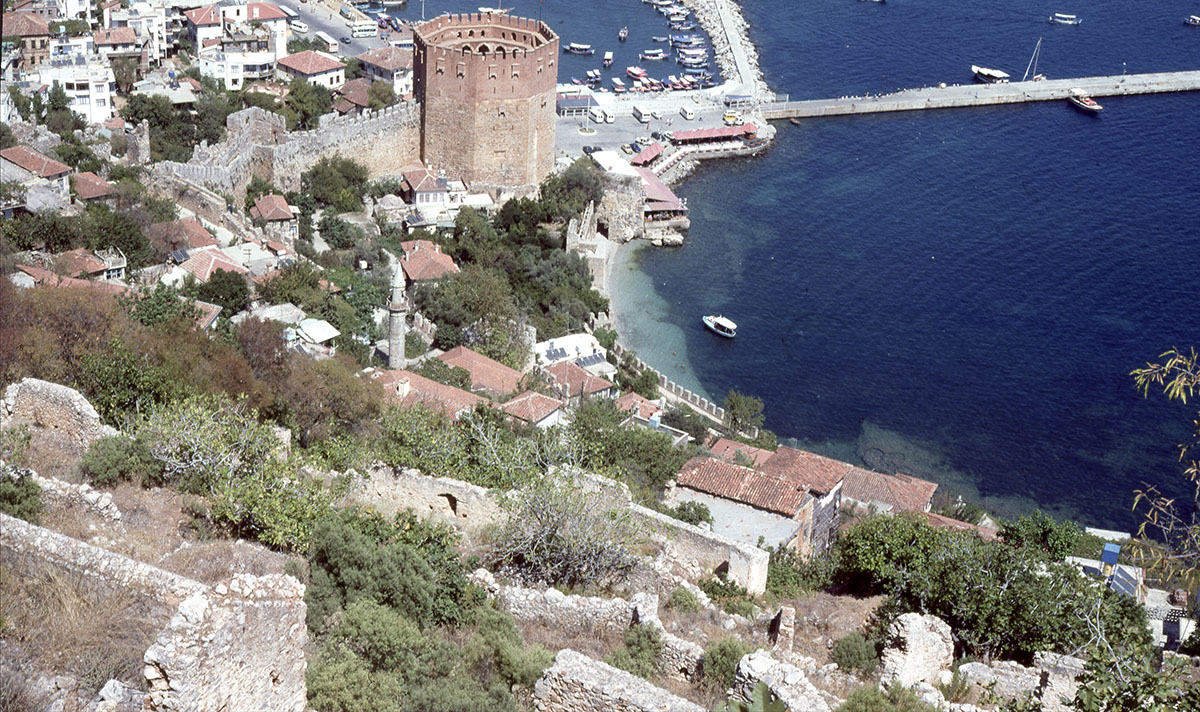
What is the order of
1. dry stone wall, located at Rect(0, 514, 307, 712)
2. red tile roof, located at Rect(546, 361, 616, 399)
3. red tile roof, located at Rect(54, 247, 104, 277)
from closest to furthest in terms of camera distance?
dry stone wall, located at Rect(0, 514, 307, 712) → red tile roof, located at Rect(54, 247, 104, 277) → red tile roof, located at Rect(546, 361, 616, 399)

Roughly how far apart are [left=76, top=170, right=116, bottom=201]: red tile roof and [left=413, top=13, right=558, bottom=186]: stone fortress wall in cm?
1277

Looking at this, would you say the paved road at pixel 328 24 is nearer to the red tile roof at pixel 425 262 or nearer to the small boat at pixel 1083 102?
the red tile roof at pixel 425 262

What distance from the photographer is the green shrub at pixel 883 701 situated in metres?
10.6

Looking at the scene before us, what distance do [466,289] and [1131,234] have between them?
100 ft

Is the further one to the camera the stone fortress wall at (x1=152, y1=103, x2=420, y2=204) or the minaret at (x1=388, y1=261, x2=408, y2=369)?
the stone fortress wall at (x1=152, y1=103, x2=420, y2=204)

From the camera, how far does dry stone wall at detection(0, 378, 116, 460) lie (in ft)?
48.4

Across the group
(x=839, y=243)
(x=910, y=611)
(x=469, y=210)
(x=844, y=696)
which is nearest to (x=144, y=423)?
(x=844, y=696)

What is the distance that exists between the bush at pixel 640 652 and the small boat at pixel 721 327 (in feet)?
95.9

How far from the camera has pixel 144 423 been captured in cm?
1495

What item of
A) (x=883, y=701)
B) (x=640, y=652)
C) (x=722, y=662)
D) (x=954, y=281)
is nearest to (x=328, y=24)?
(x=954, y=281)

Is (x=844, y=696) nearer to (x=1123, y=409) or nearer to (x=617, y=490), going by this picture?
(x=617, y=490)

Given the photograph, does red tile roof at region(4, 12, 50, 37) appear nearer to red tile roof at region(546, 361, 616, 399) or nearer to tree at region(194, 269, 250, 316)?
tree at region(194, 269, 250, 316)

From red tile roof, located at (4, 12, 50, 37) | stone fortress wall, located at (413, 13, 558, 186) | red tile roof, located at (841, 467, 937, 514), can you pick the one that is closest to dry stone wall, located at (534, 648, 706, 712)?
red tile roof, located at (841, 467, 937, 514)

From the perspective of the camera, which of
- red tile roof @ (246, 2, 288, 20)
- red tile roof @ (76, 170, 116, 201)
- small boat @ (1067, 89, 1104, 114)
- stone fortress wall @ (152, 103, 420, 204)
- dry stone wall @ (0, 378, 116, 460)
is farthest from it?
small boat @ (1067, 89, 1104, 114)
